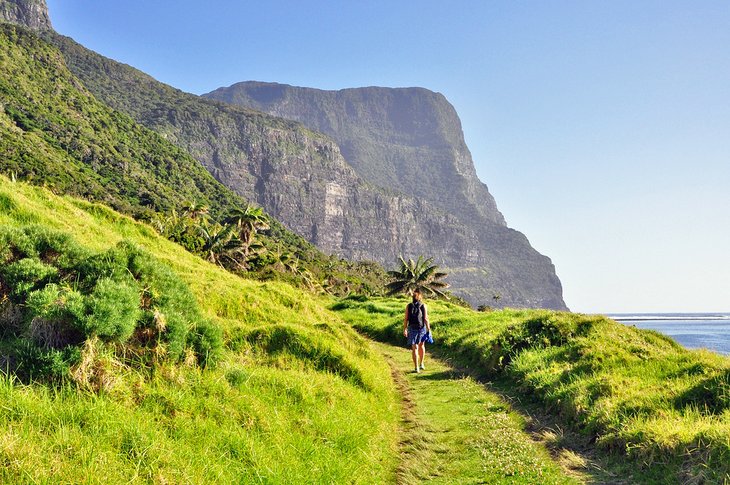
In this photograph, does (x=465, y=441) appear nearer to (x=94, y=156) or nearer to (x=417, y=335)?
(x=417, y=335)

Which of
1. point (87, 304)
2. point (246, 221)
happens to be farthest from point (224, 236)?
point (87, 304)

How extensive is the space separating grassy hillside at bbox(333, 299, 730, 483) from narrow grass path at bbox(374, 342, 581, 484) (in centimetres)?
112

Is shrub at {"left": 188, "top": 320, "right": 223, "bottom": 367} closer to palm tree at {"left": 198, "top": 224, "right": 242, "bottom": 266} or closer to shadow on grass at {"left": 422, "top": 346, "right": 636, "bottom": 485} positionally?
shadow on grass at {"left": 422, "top": 346, "right": 636, "bottom": 485}

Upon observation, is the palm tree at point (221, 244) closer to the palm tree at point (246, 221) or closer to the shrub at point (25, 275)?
the palm tree at point (246, 221)

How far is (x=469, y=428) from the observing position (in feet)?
30.3

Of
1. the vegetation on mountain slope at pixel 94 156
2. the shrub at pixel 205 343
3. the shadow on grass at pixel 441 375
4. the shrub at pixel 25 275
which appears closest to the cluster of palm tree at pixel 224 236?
the vegetation on mountain slope at pixel 94 156

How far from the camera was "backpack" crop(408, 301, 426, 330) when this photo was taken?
587 inches

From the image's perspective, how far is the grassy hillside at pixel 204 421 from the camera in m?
4.57

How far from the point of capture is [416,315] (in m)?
15.0

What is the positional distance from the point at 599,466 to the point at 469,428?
8.52 ft

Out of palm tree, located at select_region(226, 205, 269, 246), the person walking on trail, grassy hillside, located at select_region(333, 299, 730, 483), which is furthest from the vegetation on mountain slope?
grassy hillside, located at select_region(333, 299, 730, 483)

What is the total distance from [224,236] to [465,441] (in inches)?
2254

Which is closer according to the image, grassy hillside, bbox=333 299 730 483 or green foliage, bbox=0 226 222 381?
green foliage, bbox=0 226 222 381

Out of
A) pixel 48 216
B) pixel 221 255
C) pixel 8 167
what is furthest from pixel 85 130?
pixel 48 216
